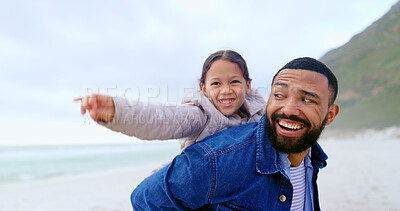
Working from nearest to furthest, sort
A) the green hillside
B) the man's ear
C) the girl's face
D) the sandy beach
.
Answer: the man's ear → the girl's face → the sandy beach → the green hillside

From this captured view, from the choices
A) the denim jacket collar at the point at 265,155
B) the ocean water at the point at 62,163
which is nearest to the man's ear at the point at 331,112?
the denim jacket collar at the point at 265,155

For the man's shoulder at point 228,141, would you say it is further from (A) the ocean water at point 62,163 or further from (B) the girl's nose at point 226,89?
(A) the ocean water at point 62,163

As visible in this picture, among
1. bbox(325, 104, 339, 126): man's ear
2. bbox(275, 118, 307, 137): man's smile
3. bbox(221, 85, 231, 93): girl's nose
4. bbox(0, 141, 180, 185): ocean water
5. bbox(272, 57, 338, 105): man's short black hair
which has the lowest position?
bbox(0, 141, 180, 185): ocean water

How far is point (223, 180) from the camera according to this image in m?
1.89

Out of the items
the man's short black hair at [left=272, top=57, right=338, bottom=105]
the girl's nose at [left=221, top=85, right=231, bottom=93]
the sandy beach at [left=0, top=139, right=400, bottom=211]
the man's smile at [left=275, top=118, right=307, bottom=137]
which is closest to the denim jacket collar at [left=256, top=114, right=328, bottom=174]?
the man's smile at [left=275, top=118, right=307, bottom=137]

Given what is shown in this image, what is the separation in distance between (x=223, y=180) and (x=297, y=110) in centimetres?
62

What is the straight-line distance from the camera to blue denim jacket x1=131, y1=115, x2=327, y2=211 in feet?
6.14

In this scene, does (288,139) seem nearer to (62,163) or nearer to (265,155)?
(265,155)

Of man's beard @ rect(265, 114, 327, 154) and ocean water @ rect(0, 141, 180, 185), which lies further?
ocean water @ rect(0, 141, 180, 185)

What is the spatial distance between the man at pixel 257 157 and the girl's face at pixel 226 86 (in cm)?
43

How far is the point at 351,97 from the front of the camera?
43531mm

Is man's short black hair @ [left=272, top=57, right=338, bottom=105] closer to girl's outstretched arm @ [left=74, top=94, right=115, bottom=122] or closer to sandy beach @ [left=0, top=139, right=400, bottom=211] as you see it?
girl's outstretched arm @ [left=74, top=94, right=115, bottom=122]

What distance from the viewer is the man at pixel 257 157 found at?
189 cm

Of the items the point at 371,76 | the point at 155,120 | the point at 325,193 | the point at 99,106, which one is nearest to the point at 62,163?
the point at 325,193
